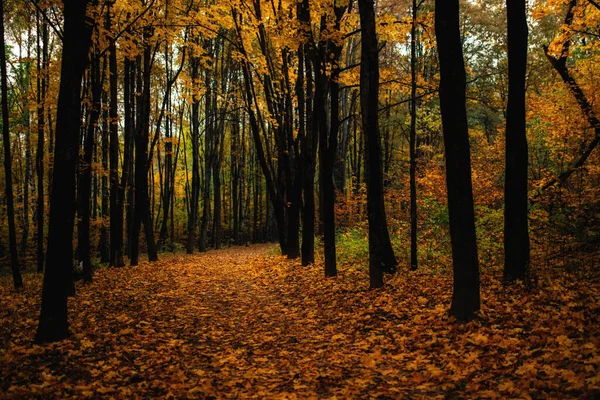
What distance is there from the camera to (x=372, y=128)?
885cm

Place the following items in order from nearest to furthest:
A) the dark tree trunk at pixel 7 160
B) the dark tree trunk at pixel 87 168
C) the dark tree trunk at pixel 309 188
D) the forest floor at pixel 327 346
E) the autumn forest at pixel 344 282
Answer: the forest floor at pixel 327 346 < the autumn forest at pixel 344 282 < the dark tree trunk at pixel 7 160 < the dark tree trunk at pixel 87 168 < the dark tree trunk at pixel 309 188


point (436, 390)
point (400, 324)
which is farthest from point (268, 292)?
point (436, 390)

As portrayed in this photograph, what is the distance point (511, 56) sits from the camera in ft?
25.0

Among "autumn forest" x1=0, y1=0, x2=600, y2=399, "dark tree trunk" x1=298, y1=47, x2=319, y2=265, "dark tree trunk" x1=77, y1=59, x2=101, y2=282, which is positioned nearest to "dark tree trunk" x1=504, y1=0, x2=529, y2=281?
"autumn forest" x1=0, y1=0, x2=600, y2=399

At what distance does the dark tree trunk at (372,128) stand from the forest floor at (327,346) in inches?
38.0

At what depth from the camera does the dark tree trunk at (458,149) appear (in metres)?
5.93

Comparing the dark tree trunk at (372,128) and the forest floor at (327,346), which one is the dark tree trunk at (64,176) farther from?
the dark tree trunk at (372,128)

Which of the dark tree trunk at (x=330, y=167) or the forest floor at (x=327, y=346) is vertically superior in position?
the dark tree trunk at (x=330, y=167)

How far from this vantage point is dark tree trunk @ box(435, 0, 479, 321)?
5.93 meters

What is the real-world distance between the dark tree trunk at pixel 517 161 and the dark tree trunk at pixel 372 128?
2.66 metres

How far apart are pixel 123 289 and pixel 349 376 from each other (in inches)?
332

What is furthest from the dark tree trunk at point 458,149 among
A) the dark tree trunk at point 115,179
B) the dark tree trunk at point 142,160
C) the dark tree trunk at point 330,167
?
the dark tree trunk at point 142,160

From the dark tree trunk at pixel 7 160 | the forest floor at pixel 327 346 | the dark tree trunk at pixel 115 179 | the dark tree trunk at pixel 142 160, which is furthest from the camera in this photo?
the dark tree trunk at pixel 142 160

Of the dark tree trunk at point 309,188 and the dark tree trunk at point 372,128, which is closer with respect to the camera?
the dark tree trunk at point 372,128
